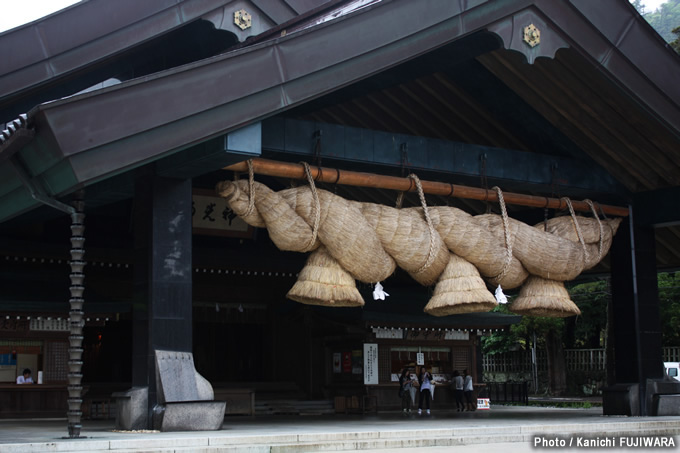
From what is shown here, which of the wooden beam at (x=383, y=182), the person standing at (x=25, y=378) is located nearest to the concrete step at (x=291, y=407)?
the person standing at (x=25, y=378)

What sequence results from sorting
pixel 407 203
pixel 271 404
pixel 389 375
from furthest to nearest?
pixel 389 375 → pixel 271 404 → pixel 407 203

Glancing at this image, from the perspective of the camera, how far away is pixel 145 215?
11.5 meters

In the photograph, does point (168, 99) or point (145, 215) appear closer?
point (168, 99)

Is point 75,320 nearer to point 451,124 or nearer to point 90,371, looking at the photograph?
point 451,124

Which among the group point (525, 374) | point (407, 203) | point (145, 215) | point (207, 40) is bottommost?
point (525, 374)

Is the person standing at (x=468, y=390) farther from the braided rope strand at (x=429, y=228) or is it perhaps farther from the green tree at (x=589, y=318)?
the green tree at (x=589, y=318)

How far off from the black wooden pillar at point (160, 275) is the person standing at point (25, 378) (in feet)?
23.4

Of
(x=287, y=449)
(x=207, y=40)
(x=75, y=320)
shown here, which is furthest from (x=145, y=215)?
(x=207, y=40)

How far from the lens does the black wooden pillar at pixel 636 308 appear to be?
51.3ft

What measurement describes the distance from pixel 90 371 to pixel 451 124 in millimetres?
11599

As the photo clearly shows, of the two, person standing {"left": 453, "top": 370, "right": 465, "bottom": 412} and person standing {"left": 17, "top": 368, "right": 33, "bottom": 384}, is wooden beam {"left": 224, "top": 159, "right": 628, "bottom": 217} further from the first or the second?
person standing {"left": 17, "top": 368, "right": 33, "bottom": 384}

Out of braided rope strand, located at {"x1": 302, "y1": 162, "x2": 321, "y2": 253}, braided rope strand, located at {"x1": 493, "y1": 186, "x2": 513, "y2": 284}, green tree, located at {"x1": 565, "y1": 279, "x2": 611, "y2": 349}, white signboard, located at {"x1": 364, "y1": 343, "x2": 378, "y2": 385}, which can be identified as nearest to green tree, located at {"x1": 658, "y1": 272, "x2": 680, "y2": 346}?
green tree, located at {"x1": 565, "y1": 279, "x2": 611, "y2": 349}

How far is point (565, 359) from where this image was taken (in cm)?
3509

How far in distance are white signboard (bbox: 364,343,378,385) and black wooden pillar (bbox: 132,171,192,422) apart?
989 cm
